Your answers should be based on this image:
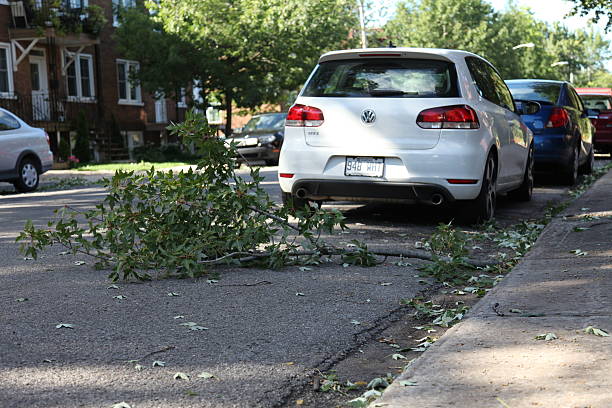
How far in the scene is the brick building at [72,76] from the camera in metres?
27.8

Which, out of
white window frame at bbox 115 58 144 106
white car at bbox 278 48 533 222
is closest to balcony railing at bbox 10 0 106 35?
white window frame at bbox 115 58 144 106

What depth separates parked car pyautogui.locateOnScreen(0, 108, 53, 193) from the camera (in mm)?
15875

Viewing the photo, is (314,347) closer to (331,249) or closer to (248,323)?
(248,323)

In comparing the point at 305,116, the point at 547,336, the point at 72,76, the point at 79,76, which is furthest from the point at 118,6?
the point at 547,336

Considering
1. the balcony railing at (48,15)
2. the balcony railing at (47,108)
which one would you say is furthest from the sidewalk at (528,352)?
the balcony railing at (48,15)

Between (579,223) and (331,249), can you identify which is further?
(579,223)

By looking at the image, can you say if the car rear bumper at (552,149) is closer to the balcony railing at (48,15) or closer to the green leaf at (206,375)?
the green leaf at (206,375)

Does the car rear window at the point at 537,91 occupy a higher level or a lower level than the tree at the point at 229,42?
lower

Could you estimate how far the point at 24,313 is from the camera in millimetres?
5121

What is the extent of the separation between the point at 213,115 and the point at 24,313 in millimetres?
52442

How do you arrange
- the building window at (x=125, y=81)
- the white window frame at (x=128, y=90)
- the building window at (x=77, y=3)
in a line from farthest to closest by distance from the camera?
1. the building window at (x=125, y=81)
2. the white window frame at (x=128, y=90)
3. the building window at (x=77, y=3)

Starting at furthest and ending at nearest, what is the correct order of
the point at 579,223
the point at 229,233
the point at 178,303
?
the point at 579,223 → the point at 229,233 → the point at 178,303

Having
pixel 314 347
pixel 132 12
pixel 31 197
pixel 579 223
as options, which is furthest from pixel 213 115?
pixel 314 347

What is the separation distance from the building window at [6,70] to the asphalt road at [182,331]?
21.9m
